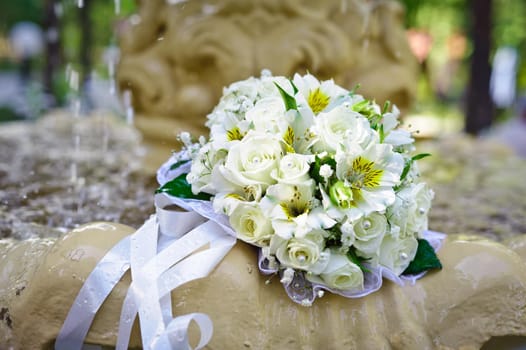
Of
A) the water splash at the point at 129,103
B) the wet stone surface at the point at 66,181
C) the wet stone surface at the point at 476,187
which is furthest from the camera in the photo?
the water splash at the point at 129,103

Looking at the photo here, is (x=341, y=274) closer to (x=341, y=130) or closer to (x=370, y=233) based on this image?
(x=370, y=233)

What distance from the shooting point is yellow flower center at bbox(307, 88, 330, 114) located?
189cm

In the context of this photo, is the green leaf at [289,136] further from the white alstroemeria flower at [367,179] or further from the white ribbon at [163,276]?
the white ribbon at [163,276]

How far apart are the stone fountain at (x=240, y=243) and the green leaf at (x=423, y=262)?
3 centimetres

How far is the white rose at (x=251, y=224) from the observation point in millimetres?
1630

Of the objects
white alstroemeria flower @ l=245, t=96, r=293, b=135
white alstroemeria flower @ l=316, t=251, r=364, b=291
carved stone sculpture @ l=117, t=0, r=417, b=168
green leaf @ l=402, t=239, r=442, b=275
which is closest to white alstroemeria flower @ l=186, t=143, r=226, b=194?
white alstroemeria flower @ l=245, t=96, r=293, b=135

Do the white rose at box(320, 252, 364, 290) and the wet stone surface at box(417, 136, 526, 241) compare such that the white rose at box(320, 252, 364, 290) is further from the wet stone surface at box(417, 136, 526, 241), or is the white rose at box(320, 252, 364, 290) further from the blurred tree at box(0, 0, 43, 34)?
the blurred tree at box(0, 0, 43, 34)

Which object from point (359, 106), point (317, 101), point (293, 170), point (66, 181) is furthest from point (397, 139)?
point (66, 181)

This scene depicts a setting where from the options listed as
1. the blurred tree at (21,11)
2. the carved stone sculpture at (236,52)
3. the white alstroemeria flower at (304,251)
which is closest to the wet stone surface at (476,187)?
the carved stone sculpture at (236,52)

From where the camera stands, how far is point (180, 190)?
6.05 feet

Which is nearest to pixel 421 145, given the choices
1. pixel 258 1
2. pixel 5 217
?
pixel 258 1

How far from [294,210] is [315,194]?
73 mm

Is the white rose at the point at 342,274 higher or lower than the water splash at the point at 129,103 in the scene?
higher

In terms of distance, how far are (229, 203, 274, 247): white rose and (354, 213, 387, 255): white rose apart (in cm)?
23
